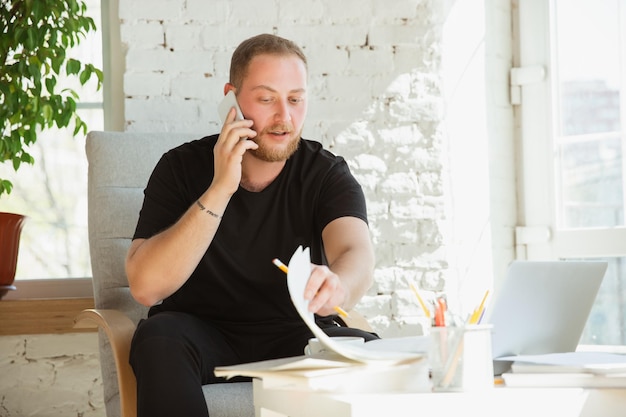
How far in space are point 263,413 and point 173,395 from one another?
42cm

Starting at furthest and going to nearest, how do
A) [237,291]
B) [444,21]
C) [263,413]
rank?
[444,21]
[237,291]
[263,413]

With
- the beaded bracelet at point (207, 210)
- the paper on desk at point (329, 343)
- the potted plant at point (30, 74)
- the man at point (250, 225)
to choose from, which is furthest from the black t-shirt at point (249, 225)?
the paper on desk at point (329, 343)

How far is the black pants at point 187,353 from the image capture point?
5.59ft

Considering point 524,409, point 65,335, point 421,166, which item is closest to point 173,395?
point 524,409

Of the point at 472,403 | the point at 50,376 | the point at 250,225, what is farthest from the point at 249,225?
the point at 472,403

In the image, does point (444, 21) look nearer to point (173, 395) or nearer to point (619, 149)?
point (619, 149)

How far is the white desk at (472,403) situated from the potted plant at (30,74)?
73.9 inches

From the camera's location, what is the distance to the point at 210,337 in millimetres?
2037

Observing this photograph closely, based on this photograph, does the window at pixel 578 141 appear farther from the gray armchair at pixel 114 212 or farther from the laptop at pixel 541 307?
the laptop at pixel 541 307

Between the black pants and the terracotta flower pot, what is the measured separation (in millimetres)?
997

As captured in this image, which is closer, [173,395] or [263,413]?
[263,413]

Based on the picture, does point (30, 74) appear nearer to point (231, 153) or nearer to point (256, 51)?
point (256, 51)

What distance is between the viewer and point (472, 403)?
110cm

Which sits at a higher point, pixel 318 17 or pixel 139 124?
pixel 318 17
